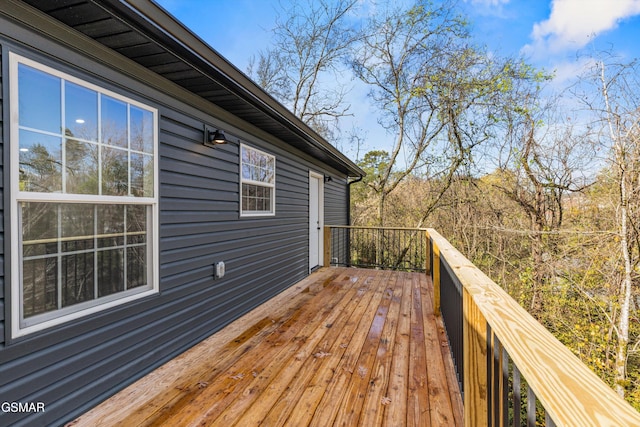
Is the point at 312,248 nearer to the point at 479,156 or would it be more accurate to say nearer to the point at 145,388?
the point at 145,388

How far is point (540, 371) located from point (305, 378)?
188 cm

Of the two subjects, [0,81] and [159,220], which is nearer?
[0,81]

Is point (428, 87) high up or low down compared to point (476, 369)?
up

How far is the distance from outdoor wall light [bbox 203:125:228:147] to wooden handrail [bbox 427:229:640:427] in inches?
99.9

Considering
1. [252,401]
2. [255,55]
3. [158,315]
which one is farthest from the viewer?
[255,55]

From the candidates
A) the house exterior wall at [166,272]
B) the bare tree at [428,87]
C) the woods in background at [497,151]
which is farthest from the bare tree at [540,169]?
the house exterior wall at [166,272]

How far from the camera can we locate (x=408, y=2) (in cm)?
854

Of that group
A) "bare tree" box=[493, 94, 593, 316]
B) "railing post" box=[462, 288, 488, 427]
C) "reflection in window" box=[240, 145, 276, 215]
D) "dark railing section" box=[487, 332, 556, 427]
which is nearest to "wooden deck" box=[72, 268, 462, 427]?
"railing post" box=[462, 288, 488, 427]

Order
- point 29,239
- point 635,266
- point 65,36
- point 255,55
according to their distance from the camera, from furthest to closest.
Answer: point 255,55 → point 635,266 → point 65,36 → point 29,239

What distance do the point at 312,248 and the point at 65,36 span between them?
4959 millimetres

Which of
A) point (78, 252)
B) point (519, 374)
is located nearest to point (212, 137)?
point (78, 252)

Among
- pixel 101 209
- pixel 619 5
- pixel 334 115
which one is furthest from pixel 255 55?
pixel 101 209

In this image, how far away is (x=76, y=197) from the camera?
181 centimetres

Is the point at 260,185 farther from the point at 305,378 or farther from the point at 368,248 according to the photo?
the point at 368,248
